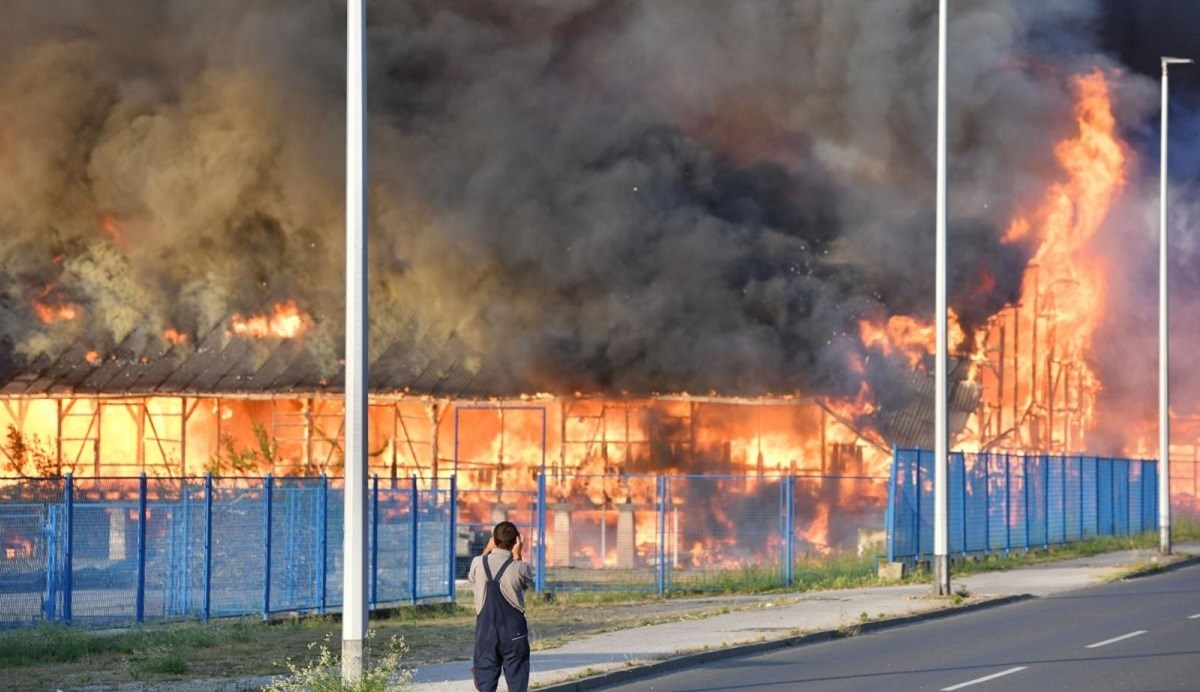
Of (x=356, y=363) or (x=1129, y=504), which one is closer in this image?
(x=356, y=363)

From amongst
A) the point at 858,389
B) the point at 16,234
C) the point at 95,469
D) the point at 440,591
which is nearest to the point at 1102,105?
the point at 858,389

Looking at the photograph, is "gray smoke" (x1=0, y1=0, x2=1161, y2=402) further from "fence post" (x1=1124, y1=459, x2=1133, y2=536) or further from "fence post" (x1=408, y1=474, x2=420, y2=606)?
"fence post" (x1=408, y1=474, x2=420, y2=606)

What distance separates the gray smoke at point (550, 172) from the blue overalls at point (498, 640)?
3369cm

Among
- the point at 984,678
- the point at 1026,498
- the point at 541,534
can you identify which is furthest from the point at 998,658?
the point at 1026,498

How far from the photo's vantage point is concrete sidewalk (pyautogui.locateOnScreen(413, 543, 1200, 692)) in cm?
1612

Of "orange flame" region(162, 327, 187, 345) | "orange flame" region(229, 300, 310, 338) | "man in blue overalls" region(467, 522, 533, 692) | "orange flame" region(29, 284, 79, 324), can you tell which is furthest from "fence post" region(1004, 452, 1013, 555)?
"orange flame" region(29, 284, 79, 324)

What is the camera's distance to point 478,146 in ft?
163

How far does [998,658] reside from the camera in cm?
1708

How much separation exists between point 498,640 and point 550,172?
38.1 meters

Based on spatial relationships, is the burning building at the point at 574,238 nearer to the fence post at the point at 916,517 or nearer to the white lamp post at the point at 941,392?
the fence post at the point at 916,517

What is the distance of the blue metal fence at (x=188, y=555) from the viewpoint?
21.1 metres

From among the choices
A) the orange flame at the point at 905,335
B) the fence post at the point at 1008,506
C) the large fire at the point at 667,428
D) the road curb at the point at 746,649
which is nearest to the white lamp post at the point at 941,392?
the road curb at the point at 746,649

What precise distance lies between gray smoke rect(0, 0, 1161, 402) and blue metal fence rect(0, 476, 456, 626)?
2198 cm

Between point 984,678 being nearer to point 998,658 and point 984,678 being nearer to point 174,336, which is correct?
point 998,658
